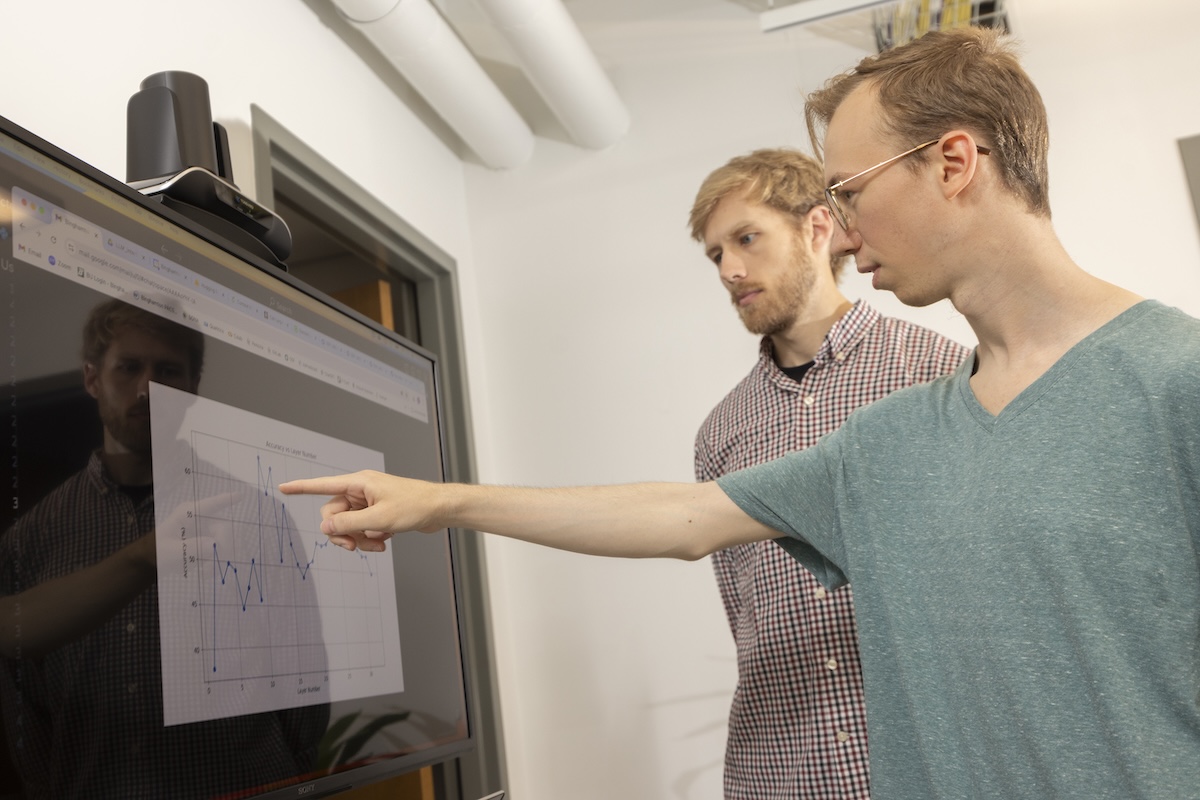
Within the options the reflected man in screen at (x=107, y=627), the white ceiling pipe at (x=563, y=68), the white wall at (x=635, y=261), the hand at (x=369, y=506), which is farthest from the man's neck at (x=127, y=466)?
the white ceiling pipe at (x=563, y=68)

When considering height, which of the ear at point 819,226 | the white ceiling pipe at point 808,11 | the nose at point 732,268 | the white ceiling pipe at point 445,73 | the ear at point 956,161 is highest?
the white ceiling pipe at point 445,73

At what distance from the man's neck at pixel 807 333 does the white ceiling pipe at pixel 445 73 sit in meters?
1.23

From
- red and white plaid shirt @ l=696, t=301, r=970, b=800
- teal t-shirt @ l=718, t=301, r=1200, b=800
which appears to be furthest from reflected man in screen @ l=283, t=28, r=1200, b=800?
red and white plaid shirt @ l=696, t=301, r=970, b=800

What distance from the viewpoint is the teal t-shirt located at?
103 cm

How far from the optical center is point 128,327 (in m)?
1.10

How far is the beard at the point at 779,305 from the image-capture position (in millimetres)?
2162

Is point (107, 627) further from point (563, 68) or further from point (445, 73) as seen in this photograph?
point (563, 68)

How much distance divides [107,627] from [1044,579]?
96cm

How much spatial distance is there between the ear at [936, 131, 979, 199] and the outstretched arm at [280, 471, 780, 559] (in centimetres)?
49

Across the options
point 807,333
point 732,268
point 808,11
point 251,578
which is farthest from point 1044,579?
point 808,11

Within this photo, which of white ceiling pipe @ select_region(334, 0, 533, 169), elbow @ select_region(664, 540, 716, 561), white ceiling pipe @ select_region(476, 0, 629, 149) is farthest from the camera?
white ceiling pipe @ select_region(476, 0, 629, 149)

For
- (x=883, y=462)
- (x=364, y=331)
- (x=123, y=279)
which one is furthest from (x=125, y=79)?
(x=883, y=462)

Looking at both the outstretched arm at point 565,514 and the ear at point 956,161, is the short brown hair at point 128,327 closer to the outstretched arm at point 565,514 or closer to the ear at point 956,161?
the outstretched arm at point 565,514

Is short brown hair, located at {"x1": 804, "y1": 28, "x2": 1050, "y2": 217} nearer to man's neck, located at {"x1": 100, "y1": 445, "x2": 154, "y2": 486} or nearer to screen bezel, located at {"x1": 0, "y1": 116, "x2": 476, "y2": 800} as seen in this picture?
screen bezel, located at {"x1": 0, "y1": 116, "x2": 476, "y2": 800}
